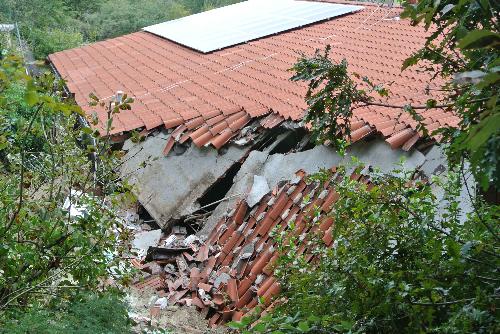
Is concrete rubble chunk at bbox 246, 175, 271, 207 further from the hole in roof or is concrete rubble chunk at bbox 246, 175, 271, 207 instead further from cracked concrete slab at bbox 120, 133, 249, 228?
the hole in roof

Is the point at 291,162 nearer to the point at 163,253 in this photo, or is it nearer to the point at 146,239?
the point at 163,253

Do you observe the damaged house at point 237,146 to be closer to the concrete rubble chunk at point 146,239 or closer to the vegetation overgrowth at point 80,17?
the concrete rubble chunk at point 146,239

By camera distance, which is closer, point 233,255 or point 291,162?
point 233,255

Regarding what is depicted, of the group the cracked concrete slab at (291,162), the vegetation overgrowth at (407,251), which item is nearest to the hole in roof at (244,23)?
the cracked concrete slab at (291,162)

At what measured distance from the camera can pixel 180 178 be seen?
7.04 m

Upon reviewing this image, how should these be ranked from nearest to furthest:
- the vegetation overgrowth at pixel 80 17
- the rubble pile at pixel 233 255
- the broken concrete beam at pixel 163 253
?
1. the rubble pile at pixel 233 255
2. the broken concrete beam at pixel 163 253
3. the vegetation overgrowth at pixel 80 17

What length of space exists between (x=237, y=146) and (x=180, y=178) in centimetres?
81

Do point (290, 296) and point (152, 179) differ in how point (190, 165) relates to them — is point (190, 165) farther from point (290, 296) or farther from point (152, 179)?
point (290, 296)

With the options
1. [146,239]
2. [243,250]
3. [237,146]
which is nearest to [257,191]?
[243,250]

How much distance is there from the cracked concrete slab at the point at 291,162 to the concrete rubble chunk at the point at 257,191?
0.06m

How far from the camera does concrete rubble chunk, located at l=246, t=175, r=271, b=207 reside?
20.2ft

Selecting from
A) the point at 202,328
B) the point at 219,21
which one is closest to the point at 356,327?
the point at 202,328

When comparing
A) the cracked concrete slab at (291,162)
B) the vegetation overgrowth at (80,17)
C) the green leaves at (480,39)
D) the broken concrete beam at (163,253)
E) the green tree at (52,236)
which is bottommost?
the vegetation overgrowth at (80,17)

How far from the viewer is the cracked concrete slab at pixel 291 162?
18.0 ft
